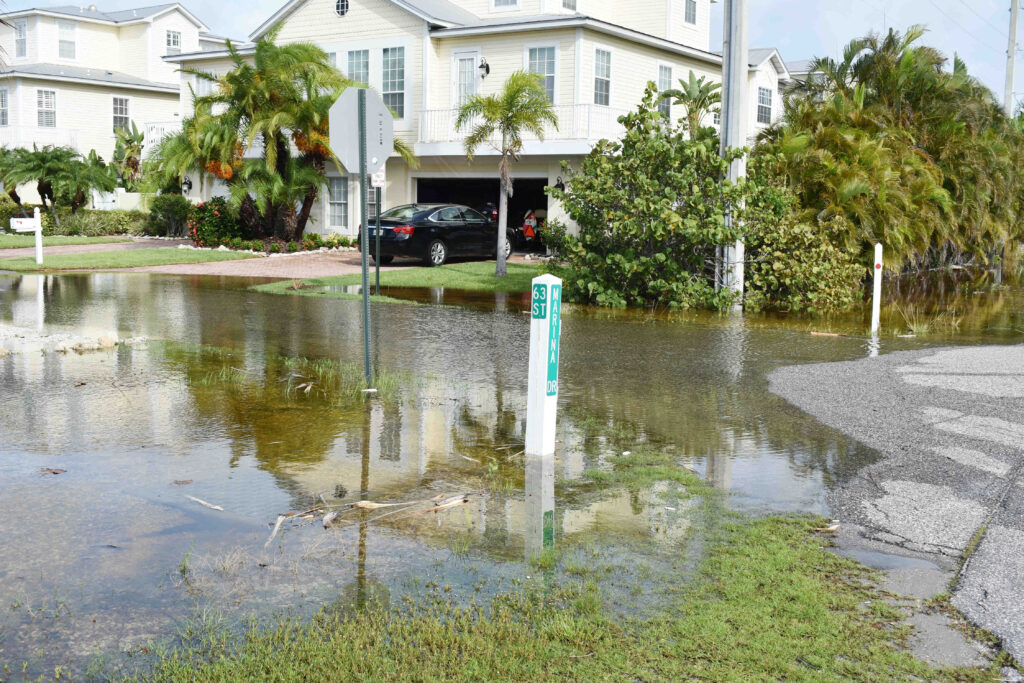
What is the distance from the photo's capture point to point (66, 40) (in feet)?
158

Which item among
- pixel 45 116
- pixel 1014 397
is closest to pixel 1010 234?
pixel 1014 397

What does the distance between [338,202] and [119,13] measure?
26.7 m

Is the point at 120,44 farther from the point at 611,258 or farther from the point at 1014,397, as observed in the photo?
the point at 1014,397

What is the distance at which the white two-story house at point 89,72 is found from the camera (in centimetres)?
4475

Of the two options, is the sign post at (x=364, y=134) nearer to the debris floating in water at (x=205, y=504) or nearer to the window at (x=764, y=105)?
the debris floating in water at (x=205, y=504)

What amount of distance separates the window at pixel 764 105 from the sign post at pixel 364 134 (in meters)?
28.5

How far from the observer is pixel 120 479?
20.7 feet

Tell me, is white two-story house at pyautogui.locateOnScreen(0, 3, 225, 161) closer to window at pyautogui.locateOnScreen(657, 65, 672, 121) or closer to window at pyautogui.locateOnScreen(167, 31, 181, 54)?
window at pyautogui.locateOnScreen(167, 31, 181, 54)

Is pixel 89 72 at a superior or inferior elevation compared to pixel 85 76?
superior

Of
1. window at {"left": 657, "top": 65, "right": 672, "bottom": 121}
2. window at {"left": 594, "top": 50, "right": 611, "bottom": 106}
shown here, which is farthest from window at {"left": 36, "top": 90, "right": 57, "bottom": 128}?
window at {"left": 657, "top": 65, "right": 672, "bottom": 121}

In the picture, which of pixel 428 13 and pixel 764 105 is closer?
pixel 428 13

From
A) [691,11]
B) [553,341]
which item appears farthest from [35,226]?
[691,11]

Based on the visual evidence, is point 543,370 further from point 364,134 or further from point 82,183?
point 82,183

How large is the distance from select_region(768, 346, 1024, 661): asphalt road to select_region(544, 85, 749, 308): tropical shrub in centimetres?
489
